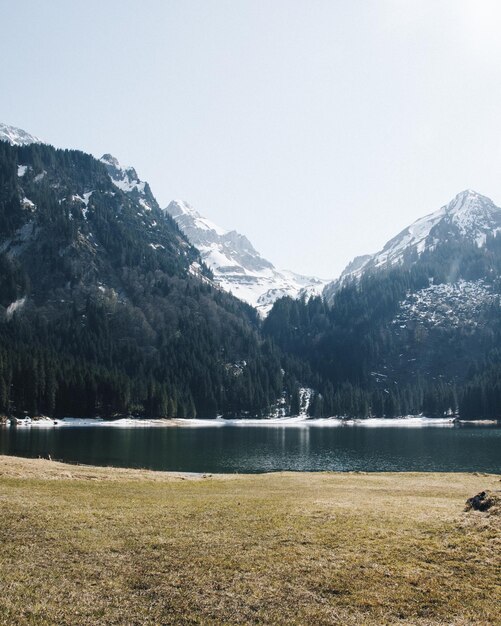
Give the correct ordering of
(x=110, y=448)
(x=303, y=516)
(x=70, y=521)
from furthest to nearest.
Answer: (x=110, y=448)
(x=303, y=516)
(x=70, y=521)

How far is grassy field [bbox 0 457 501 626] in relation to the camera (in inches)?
688

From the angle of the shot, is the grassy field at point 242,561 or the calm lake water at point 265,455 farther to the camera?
the calm lake water at point 265,455

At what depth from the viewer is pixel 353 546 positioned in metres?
24.6

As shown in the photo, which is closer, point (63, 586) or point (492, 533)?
point (63, 586)

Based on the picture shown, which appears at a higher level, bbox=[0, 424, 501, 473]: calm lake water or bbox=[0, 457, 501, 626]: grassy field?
bbox=[0, 457, 501, 626]: grassy field

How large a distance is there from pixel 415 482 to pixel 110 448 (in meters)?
75.7

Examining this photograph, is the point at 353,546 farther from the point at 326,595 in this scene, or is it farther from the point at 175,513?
the point at 175,513

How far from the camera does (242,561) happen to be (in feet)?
73.6

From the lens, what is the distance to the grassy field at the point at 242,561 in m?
17.5

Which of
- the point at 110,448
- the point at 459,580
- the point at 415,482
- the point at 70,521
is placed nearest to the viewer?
the point at 459,580

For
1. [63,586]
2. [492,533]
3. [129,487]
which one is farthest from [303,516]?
[129,487]

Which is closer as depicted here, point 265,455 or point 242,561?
point 242,561

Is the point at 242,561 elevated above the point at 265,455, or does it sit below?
above

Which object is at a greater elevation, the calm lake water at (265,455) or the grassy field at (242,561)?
the grassy field at (242,561)
